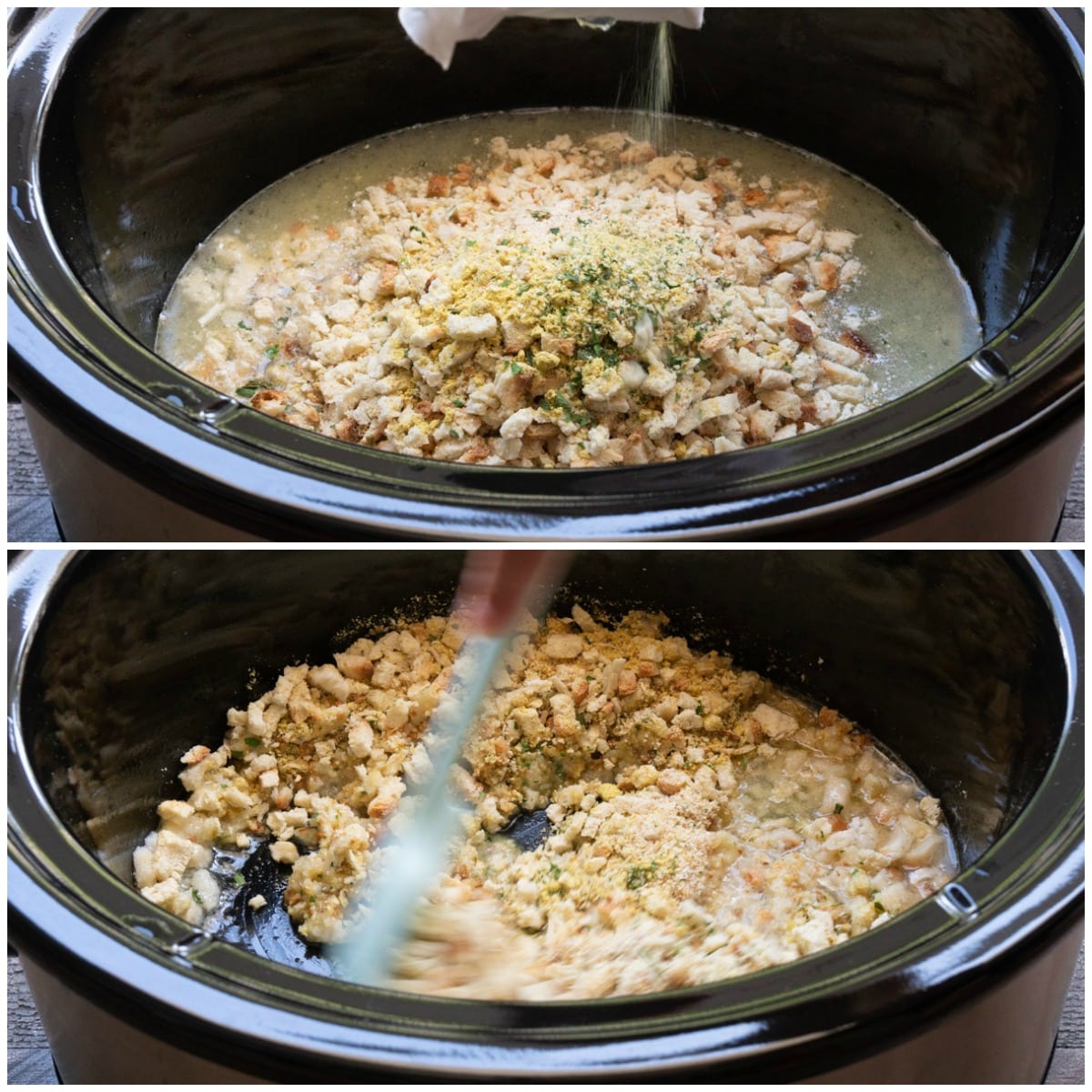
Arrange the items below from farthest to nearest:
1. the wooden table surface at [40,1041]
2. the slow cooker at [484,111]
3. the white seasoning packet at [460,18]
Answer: the wooden table surface at [40,1041] < the white seasoning packet at [460,18] < the slow cooker at [484,111]

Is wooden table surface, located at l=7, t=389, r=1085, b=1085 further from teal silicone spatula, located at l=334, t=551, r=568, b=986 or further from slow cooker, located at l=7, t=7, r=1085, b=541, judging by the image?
slow cooker, located at l=7, t=7, r=1085, b=541

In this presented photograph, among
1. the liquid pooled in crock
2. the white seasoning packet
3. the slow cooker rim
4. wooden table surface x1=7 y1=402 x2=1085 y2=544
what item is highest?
the white seasoning packet

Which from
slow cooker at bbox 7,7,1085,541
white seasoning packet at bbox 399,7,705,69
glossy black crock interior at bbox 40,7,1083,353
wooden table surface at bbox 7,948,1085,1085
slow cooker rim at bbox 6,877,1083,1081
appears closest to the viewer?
slow cooker rim at bbox 6,877,1083,1081

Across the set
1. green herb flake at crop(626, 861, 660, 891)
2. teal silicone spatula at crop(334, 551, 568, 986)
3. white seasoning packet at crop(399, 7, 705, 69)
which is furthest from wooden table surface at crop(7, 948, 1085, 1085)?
white seasoning packet at crop(399, 7, 705, 69)

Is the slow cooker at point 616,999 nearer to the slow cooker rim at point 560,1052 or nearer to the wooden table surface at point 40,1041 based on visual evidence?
the slow cooker rim at point 560,1052

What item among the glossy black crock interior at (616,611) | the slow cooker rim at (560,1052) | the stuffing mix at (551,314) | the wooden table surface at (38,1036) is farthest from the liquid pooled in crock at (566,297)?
the slow cooker rim at (560,1052)

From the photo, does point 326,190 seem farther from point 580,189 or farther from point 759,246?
point 759,246
